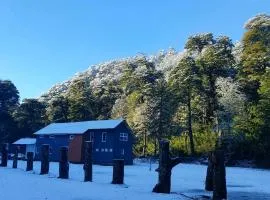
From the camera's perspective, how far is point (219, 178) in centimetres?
1616

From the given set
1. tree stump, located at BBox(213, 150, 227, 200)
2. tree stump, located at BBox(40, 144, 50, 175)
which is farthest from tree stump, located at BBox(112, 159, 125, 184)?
tree stump, located at BBox(40, 144, 50, 175)

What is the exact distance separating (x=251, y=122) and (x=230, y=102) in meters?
7.21

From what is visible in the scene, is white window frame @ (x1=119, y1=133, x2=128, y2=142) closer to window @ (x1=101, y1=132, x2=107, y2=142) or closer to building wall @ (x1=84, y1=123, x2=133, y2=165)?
building wall @ (x1=84, y1=123, x2=133, y2=165)

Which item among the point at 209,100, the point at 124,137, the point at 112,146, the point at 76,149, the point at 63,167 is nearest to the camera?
the point at 63,167

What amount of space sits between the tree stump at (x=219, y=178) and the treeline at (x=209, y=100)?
34.9 metres

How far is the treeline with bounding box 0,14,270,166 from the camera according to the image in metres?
53.3

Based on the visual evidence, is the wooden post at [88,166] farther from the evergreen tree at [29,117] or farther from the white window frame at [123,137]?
the evergreen tree at [29,117]

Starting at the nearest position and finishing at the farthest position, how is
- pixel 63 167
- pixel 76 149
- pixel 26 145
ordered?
pixel 63 167
pixel 76 149
pixel 26 145

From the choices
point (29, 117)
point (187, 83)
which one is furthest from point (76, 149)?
point (29, 117)

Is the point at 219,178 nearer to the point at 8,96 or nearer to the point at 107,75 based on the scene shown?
the point at 8,96

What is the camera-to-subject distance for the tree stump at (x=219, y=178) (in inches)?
627

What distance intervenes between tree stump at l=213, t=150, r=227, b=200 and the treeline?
34899mm

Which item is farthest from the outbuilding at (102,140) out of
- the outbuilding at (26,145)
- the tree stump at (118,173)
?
the tree stump at (118,173)

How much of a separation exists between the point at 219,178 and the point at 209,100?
45663 mm
